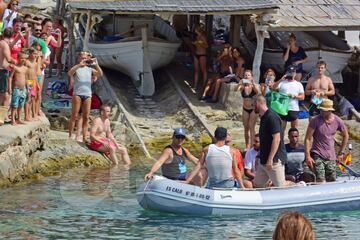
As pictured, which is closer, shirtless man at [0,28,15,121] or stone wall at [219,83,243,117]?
shirtless man at [0,28,15,121]

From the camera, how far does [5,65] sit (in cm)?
1802

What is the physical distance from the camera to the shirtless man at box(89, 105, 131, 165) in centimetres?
1942

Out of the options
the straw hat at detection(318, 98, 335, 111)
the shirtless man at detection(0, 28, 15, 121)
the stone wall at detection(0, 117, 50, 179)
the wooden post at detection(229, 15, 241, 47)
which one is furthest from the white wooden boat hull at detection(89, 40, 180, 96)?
the straw hat at detection(318, 98, 335, 111)

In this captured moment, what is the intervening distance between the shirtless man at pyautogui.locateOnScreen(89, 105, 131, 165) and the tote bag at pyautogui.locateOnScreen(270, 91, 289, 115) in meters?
3.10

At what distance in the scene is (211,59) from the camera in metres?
26.3

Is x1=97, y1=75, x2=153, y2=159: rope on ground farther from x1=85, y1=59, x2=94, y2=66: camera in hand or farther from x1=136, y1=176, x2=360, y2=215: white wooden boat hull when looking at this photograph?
x1=136, y1=176, x2=360, y2=215: white wooden boat hull

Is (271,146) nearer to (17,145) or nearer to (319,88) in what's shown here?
(17,145)

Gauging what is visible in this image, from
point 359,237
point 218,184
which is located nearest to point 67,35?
point 218,184

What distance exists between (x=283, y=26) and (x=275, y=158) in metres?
8.76

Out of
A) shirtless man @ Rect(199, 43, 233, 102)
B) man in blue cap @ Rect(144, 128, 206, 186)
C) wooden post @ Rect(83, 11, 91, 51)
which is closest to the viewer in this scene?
man in blue cap @ Rect(144, 128, 206, 186)

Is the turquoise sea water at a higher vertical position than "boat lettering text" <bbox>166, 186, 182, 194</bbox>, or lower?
lower

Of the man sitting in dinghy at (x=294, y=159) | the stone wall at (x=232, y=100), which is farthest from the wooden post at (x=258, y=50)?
the man sitting in dinghy at (x=294, y=159)

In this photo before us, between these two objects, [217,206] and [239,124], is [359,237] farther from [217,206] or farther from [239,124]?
[239,124]

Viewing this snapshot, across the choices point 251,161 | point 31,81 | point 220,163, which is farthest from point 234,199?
point 31,81
